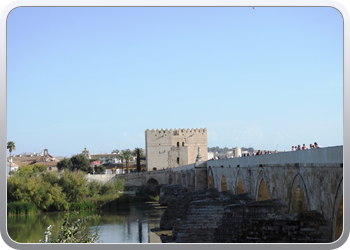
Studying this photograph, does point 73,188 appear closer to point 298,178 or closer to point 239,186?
point 239,186

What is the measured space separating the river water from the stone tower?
17.5m

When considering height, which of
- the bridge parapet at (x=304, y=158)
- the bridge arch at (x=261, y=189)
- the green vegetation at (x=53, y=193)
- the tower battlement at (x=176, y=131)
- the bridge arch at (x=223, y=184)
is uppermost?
the tower battlement at (x=176, y=131)

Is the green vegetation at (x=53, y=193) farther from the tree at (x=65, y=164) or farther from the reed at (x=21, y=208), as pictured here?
the tree at (x=65, y=164)

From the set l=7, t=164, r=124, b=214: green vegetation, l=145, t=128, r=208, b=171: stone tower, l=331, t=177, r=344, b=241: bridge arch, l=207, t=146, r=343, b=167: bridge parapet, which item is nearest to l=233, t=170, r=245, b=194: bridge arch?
l=207, t=146, r=343, b=167: bridge parapet

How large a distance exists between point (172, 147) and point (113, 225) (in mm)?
25314

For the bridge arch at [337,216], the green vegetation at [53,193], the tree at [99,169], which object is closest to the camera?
the bridge arch at [337,216]

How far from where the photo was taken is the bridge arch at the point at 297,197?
28.0ft

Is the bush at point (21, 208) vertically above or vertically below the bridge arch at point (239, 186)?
below

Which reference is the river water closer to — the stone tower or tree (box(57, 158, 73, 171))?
the stone tower

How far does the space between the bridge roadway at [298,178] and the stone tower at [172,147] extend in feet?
91.7

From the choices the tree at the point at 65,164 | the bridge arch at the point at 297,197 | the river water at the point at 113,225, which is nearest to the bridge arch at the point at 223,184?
the river water at the point at 113,225

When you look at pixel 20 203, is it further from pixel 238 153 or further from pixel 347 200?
pixel 347 200

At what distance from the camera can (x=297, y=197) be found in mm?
8820

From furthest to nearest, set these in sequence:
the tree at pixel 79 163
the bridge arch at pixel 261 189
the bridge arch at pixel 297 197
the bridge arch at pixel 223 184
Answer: the tree at pixel 79 163
the bridge arch at pixel 223 184
the bridge arch at pixel 261 189
the bridge arch at pixel 297 197
